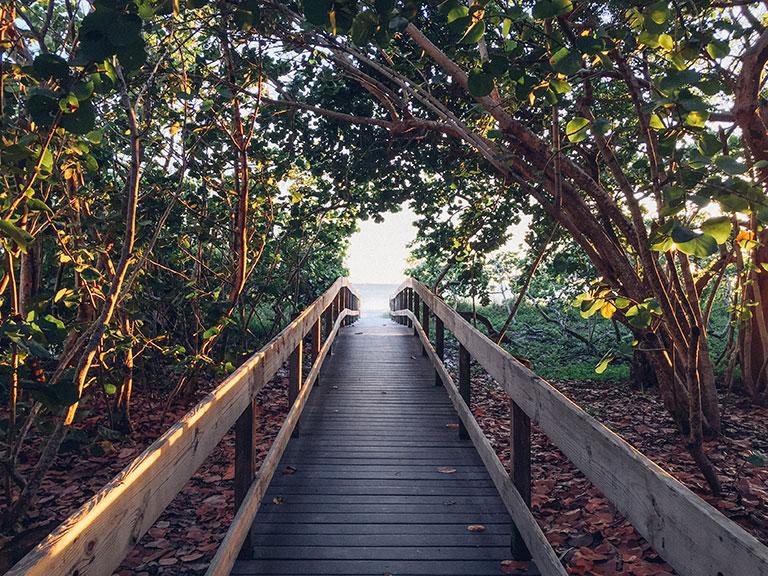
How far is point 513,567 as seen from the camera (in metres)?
2.56

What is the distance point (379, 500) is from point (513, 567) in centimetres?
104

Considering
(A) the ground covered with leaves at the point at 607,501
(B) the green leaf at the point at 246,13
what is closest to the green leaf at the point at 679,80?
(B) the green leaf at the point at 246,13

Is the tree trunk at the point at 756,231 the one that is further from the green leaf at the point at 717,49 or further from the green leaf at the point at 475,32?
the green leaf at the point at 475,32

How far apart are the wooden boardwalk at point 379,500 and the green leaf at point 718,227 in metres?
2.02

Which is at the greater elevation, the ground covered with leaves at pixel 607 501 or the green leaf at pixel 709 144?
the green leaf at pixel 709 144

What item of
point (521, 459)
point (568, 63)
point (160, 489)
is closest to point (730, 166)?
point (568, 63)

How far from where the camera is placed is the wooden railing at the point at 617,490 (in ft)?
3.45

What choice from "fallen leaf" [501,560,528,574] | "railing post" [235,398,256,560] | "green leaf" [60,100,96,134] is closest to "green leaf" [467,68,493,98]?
"green leaf" [60,100,96,134]

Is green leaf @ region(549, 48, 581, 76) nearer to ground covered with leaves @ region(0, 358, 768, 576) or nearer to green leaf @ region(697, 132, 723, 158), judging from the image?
green leaf @ region(697, 132, 723, 158)

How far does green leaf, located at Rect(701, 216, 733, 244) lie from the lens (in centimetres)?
133

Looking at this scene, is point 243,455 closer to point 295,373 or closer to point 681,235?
point 295,373

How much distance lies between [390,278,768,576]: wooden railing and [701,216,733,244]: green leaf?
635 millimetres

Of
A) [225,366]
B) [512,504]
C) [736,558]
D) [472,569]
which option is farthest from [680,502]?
[225,366]

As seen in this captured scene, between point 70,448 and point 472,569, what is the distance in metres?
2.58
